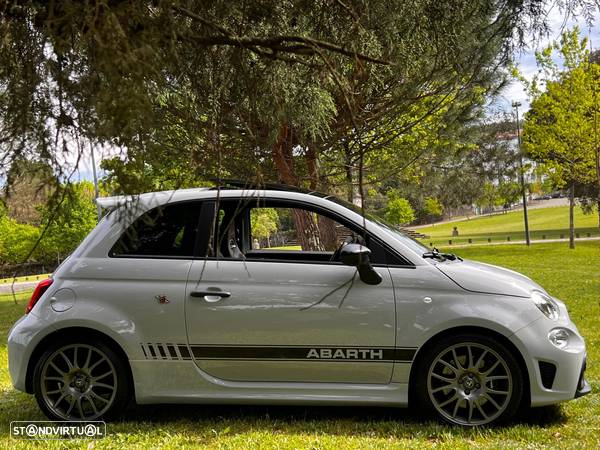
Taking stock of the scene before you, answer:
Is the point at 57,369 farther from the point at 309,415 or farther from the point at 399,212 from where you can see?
the point at 399,212

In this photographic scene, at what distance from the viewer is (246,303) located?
4223 millimetres

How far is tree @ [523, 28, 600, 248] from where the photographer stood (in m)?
22.6

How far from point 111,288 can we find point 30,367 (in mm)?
840

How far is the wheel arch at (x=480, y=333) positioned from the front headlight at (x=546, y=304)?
352 millimetres

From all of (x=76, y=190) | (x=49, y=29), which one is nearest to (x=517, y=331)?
(x=76, y=190)

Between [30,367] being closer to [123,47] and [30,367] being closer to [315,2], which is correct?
[123,47]

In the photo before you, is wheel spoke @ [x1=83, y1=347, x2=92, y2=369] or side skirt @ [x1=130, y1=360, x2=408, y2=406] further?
wheel spoke @ [x1=83, y1=347, x2=92, y2=369]

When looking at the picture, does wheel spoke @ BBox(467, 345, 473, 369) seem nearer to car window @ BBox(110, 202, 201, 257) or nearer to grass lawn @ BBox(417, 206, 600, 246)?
car window @ BBox(110, 202, 201, 257)

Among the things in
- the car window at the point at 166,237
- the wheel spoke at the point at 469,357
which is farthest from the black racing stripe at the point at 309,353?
the car window at the point at 166,237

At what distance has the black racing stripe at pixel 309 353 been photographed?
414cm

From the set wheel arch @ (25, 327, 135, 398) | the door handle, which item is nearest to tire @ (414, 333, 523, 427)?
the door handle

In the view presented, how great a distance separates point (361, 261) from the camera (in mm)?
4117

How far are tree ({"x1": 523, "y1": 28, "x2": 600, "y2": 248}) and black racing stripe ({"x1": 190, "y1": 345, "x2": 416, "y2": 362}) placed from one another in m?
20.5

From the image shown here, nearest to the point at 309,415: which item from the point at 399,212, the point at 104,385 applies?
the point at 104,385
